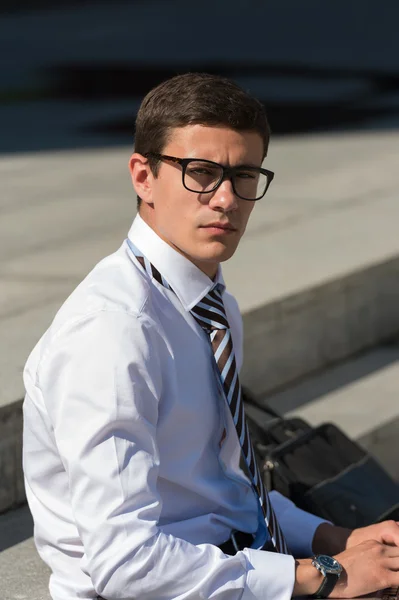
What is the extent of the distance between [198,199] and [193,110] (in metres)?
0.20

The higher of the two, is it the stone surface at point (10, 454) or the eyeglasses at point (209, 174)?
the eyeglasses at point (209, 174)

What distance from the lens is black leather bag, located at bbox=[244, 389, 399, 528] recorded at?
3.48 meters

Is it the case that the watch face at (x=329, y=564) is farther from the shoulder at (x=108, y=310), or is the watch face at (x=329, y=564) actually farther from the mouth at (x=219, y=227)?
the mouth at (x=219, y=227)

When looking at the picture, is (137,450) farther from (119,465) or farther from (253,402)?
(253,402)

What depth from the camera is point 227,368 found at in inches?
104

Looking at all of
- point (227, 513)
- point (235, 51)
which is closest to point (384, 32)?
point (235, 51)

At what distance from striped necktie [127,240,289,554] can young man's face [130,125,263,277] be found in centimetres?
10

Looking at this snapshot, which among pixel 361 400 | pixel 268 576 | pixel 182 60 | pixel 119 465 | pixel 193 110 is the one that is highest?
pixel 193 110

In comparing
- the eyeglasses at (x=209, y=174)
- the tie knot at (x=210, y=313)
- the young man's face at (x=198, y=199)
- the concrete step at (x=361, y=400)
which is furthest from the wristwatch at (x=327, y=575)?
the concrete step at (x=361, y=400)

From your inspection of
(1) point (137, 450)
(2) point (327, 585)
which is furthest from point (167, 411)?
(2) point (327, 585)

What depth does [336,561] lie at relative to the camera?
2.59 metres

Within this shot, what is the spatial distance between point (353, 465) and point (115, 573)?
4.95 feet

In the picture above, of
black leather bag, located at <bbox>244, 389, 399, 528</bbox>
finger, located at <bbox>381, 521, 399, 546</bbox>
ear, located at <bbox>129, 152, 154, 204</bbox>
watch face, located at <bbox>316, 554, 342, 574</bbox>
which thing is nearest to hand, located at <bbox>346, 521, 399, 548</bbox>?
finger, located at <bbox>381, 521, 399, 546</bbox>

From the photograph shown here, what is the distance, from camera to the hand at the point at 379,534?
280 centimetres
